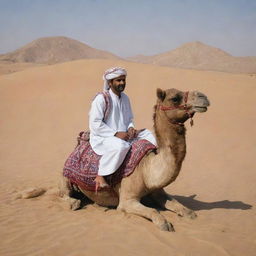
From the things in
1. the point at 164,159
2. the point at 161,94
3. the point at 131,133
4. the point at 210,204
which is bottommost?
the point at 210,204

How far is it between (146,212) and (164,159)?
836 millimetres

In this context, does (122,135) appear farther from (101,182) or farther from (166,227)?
(166,227)

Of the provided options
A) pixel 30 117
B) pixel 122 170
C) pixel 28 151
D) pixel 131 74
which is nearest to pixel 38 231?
pixel 122 170

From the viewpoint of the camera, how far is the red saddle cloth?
531 centimetres

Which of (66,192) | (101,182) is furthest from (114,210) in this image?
(66,192)

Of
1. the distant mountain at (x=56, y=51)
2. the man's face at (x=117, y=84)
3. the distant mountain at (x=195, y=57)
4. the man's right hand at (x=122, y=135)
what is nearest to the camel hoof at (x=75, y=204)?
the man's right hand at (x=122, y=135)

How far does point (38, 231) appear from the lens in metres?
4.83

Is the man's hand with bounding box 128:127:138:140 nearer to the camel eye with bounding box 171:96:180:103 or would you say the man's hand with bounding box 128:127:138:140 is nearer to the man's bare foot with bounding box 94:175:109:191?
the man's bare foot with bounding box 94:175:109:191

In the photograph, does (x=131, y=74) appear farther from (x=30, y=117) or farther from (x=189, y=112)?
(x=189, y=112)

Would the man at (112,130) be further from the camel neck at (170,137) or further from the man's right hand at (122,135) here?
the camel neck at (170,137)

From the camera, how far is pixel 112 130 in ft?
17.5

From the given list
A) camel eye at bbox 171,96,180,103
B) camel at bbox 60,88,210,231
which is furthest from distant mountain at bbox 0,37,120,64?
camel eye at bbox 171,96,180,103

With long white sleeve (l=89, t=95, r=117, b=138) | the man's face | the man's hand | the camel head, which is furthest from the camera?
the man's hand

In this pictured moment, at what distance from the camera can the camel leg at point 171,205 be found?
17.4 ft
